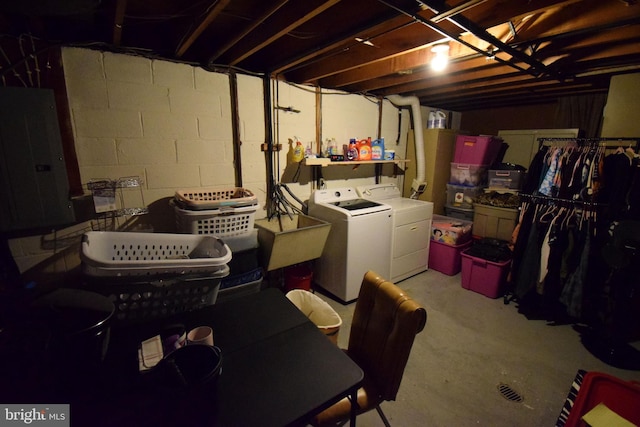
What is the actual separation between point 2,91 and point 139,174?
78 cm

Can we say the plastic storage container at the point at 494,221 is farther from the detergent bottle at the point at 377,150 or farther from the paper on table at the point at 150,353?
the paper on table at the point at 150,353

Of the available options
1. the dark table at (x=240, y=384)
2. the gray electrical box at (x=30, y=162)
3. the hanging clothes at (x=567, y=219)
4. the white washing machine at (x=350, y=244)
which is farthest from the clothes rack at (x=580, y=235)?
the gray electrical box at (x=30, y=162)

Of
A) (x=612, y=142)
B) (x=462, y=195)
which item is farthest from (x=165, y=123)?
(x=612, y=142)

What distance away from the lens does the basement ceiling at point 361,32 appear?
1395mm

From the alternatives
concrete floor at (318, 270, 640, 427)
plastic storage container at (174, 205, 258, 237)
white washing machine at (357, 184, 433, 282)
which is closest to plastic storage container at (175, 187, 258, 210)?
plastic storage container at (174, 205, 258, 237)

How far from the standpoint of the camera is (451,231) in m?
3.25

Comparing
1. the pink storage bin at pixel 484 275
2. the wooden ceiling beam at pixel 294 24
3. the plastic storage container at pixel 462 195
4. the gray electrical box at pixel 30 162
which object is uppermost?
the wooden ceiling beam at pixel 294 24

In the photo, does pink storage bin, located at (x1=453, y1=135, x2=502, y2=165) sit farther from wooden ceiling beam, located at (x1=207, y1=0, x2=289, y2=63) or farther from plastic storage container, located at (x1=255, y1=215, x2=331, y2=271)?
wooden ceiling beam, located at (x1=207, y1=0, x2=289, y2=63)

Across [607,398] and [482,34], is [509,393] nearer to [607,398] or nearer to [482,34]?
[607,398]

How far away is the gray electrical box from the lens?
156cm

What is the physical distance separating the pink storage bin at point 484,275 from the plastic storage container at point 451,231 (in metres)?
0.28

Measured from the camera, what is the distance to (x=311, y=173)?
10.1 ft

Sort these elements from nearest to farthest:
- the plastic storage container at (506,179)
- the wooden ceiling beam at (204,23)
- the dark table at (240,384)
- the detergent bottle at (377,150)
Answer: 1. the dark table at (240,384)
2. the wooden ceiling beam at (204,23)
3. the detergent bottle at (377,150)
4. the plastic storage container at (506,179)

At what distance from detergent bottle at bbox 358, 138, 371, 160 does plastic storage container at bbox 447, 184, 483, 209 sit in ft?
4.86
